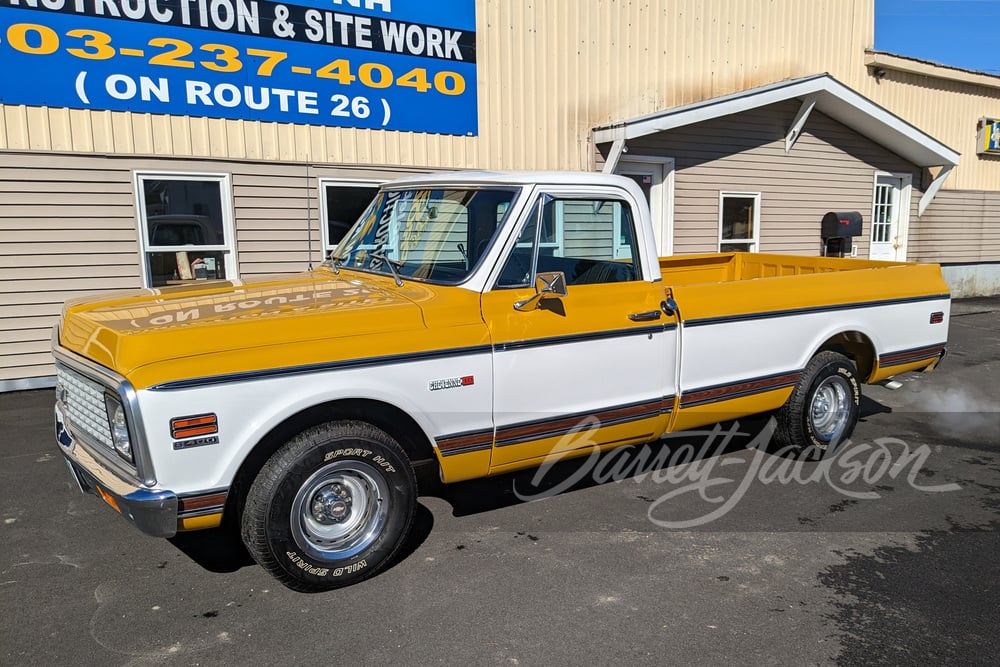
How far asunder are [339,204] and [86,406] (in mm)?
6052

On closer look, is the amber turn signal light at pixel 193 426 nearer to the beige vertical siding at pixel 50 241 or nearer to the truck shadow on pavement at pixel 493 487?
the truck shadow on pavement at pixel 493 487


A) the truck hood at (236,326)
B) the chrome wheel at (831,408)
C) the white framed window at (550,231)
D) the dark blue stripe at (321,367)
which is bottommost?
the chrome wheel at (831,408)

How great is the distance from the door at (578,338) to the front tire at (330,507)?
66cm

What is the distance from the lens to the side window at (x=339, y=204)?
30.1 ft

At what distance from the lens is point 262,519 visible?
3.35m

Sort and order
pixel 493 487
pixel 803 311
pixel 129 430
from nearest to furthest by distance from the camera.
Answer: pixel 129 430
pixel 493 487
pixel 803 311

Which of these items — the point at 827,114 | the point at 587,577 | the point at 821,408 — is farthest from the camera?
the point at 827,114

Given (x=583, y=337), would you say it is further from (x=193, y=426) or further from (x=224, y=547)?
(x=224, y=547)

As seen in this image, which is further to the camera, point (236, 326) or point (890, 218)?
point (890, 218)

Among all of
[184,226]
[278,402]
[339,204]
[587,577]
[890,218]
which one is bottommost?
[587,577]

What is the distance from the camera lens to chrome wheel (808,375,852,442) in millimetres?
5516

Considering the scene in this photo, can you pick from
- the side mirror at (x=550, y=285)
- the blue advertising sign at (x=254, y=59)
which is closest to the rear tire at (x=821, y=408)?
the side mirror at (x=550, y=285)

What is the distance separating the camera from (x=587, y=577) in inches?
148

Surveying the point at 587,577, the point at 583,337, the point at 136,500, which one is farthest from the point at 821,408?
the point at 136,500
